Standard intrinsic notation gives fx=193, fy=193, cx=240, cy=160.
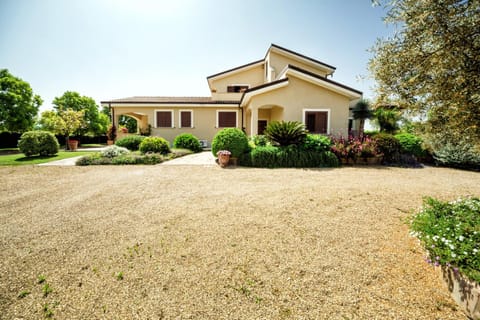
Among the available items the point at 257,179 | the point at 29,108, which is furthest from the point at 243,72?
the point at 29,108

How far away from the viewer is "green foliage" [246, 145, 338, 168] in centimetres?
881

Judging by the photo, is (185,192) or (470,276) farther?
(185,192)

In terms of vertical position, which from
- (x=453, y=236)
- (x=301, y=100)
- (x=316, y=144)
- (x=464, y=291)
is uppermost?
(x=301, y=100)

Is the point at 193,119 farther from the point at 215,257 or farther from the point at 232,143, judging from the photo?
the point at 215,257


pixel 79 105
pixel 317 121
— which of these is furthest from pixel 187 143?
pixel 79 105

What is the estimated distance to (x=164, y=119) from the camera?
16.3m

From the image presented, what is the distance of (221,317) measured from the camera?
159 cm

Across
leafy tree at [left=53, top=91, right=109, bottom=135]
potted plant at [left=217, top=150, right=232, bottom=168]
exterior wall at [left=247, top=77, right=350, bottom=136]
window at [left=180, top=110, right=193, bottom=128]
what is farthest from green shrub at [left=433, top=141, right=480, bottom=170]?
leafy tree at [left=53, top=91, right=109, bottom=135]

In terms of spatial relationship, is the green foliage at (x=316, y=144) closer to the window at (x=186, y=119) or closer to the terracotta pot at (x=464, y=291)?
the terracotta pot at (x=464, y=291)

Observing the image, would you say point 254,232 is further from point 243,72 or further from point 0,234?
point 243,72

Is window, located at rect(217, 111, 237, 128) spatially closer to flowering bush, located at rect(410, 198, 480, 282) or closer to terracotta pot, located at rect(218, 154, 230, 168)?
terracotta pot, located at rect(218, 154, 230, 168)

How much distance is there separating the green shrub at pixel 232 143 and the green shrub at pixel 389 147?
6.74 m

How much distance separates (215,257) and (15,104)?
2775 cm

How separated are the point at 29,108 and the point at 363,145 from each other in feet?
97.1
